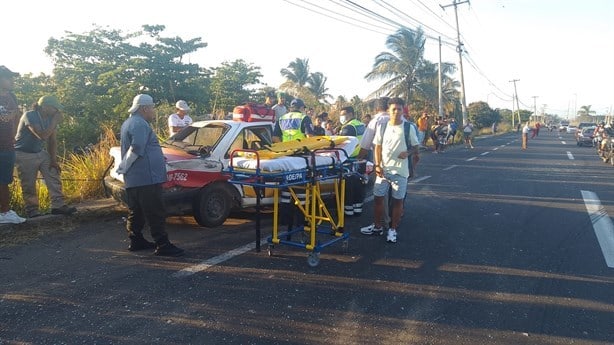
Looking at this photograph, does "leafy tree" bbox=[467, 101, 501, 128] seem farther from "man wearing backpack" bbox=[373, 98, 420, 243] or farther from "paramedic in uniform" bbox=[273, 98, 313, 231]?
"man wearing backpack" bbox=[373, 98, 420, 243]

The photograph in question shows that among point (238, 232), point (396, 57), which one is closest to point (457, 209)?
point (238, 232)

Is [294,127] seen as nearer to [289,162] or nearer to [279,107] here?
[289,162]

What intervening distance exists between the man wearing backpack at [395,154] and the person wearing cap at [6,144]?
481 cm

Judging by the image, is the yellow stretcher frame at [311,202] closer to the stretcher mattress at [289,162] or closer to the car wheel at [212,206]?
the stretcher mattress at [289,162]

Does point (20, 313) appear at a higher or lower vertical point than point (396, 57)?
lower

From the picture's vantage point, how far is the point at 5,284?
4.35m

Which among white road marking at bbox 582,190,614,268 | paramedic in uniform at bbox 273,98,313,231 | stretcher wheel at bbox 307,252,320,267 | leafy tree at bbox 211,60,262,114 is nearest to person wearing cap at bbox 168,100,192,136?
paramedic in uniform at bbox 273,98,313,231

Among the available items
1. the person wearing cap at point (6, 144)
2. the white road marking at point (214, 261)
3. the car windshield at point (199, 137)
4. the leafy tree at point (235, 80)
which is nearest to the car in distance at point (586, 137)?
the leafy tree at point (235, 80)

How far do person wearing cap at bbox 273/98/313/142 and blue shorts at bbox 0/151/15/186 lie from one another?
3.69 meters

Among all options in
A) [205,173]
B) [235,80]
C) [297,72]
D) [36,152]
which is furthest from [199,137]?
Answer: [297,72]

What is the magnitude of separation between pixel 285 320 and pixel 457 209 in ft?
17.7

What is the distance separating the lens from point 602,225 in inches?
277

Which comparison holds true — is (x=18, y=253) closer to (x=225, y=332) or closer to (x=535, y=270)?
(x=225, y=332)

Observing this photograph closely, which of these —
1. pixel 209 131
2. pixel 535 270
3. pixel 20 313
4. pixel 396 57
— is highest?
pixel 396 57
